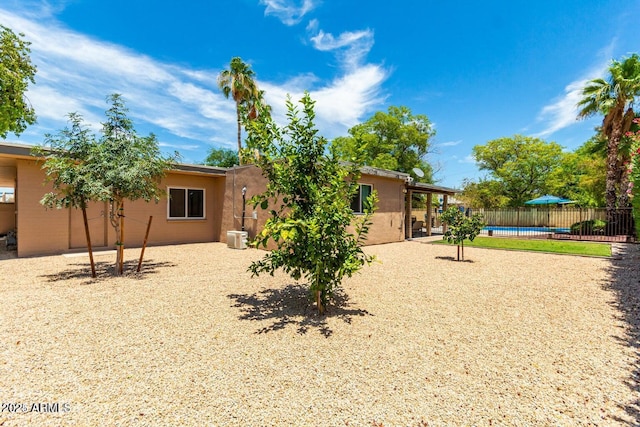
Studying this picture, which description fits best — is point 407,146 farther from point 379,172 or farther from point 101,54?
point 101,54

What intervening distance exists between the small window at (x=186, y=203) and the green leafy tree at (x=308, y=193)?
9.36m

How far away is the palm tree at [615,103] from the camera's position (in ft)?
48.1

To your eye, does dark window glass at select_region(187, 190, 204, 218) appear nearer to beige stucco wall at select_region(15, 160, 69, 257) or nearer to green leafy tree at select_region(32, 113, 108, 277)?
beige stucco wall at select_region(15, 160, 69, 257)

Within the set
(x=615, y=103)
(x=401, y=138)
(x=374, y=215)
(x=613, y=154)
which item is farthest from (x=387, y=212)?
(x=401, y=138)

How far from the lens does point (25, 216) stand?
9.26 meters

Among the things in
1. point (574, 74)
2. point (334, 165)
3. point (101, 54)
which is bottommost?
point (334, 165)

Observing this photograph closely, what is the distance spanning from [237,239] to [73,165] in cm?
577

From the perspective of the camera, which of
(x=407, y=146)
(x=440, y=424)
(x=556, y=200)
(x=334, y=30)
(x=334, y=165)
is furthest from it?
(x=407, y=146)

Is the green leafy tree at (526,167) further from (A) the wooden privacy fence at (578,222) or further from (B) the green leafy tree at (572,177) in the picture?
(A) the wooden privacy fence at (578,222)

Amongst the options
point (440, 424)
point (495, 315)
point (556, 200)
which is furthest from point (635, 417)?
point (556, 200)

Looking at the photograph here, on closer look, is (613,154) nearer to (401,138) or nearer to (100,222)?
(401,138)

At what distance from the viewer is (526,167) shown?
31.3m

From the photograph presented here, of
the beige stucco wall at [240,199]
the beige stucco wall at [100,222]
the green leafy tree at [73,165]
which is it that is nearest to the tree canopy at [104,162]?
the green leafy tree at [73,165]

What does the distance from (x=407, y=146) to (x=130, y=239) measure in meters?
29.5
